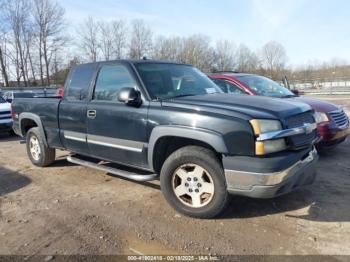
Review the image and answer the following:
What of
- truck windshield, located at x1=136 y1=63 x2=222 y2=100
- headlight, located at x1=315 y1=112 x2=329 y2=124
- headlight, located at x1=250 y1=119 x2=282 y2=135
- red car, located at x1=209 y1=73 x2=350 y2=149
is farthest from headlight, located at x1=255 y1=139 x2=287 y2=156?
headlight, located at x1=315 y1=112 x2=329 y2=124

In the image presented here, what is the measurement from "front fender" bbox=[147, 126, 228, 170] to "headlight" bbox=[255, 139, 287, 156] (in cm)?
33

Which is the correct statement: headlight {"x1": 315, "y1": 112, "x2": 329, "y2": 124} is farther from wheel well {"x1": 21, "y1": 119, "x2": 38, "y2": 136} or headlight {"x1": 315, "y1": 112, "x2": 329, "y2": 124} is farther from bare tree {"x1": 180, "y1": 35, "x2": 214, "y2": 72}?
bare tree {"x1": 180, "y1": 35, "x2": 214, "y2": 72}

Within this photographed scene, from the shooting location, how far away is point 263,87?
7.29 m

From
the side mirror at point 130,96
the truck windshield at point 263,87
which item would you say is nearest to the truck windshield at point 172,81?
the side mirror at point 130,96

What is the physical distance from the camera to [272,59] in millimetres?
74312

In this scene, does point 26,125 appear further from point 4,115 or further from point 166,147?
point 4,115

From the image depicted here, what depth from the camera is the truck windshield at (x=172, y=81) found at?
4.52 meters

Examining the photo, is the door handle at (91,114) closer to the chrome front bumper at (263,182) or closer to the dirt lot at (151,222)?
the dirt lot at (151,222)

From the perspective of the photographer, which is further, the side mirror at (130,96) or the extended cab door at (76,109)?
the extended cab door at (76,109)

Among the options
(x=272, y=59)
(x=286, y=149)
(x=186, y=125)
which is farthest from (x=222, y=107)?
(x=272, y=59)

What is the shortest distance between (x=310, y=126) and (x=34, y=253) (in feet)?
11.1

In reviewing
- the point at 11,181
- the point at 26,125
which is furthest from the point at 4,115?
the point at 11,181

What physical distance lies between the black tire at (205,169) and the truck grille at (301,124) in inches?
34.5

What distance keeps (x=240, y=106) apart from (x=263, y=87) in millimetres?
3682
